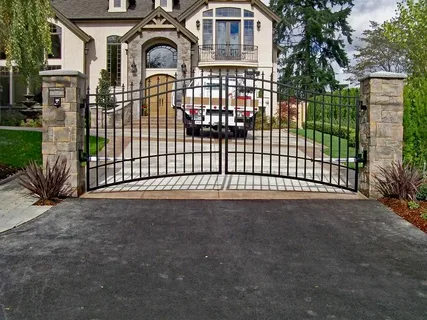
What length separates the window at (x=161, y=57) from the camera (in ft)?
84.1

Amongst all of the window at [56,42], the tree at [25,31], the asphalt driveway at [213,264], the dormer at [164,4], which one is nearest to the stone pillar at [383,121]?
the asphalt driveway at [213,264]

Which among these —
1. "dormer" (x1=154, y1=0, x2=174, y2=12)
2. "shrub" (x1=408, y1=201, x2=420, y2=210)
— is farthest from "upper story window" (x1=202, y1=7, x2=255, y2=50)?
"shrub" (x1=408, y1=201, x2=420, y2=210)

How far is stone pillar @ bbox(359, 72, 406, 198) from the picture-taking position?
720 cm

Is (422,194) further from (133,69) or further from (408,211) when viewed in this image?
(133,69)

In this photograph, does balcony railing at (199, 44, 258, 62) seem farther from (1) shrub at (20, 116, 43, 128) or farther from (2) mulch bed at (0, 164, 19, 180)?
(2) mulch bed at (0, 164, 19, 180)

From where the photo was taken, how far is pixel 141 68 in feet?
81.2

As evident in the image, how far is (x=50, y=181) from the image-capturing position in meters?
6.85

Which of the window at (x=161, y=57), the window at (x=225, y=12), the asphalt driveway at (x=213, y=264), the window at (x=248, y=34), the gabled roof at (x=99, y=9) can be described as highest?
the gabled roof at (x=99, y=9)

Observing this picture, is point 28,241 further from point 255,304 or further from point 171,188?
point 171,188

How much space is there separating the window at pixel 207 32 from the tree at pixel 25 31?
10843 millimetres

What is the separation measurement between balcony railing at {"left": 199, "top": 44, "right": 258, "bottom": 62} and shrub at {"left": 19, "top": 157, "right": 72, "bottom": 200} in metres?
19.0

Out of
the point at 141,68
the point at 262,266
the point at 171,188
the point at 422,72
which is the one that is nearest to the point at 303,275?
the point at 262,266

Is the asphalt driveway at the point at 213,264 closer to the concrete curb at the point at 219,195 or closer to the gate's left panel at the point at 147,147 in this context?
the concrete curb at the point at 219,195

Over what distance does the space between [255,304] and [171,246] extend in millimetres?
→ 1600
